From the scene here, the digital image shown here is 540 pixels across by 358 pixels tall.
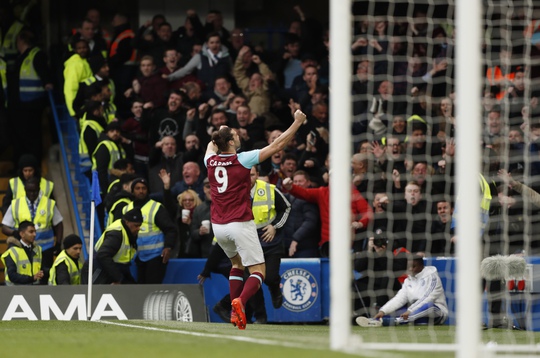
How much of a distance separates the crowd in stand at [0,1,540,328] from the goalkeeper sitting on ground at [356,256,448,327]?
15.9 inches

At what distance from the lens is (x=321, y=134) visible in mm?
16953

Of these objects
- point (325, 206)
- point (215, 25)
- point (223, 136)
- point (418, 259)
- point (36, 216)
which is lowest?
point (418, 259)

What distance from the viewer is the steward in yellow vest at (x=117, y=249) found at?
50.1ft

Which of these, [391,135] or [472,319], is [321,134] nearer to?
[391,135]

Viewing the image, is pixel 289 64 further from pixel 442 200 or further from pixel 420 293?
pixel 420 293

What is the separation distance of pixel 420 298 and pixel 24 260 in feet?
16.9

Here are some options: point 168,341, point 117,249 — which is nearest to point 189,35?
point 117,249

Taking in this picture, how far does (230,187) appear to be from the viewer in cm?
1209

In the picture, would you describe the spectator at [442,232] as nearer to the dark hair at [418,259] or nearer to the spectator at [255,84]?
A: the dark hair at [418,259]

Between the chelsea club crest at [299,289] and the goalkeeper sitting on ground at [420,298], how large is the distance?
4.76 feet

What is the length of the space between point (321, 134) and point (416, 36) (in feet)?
7.35

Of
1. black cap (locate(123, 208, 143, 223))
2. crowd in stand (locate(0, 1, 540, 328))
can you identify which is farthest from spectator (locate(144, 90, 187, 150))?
black cap (locate(123, 208, 143, 223))

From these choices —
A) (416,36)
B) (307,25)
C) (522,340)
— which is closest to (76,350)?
(522,340)

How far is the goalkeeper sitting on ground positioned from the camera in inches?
560
